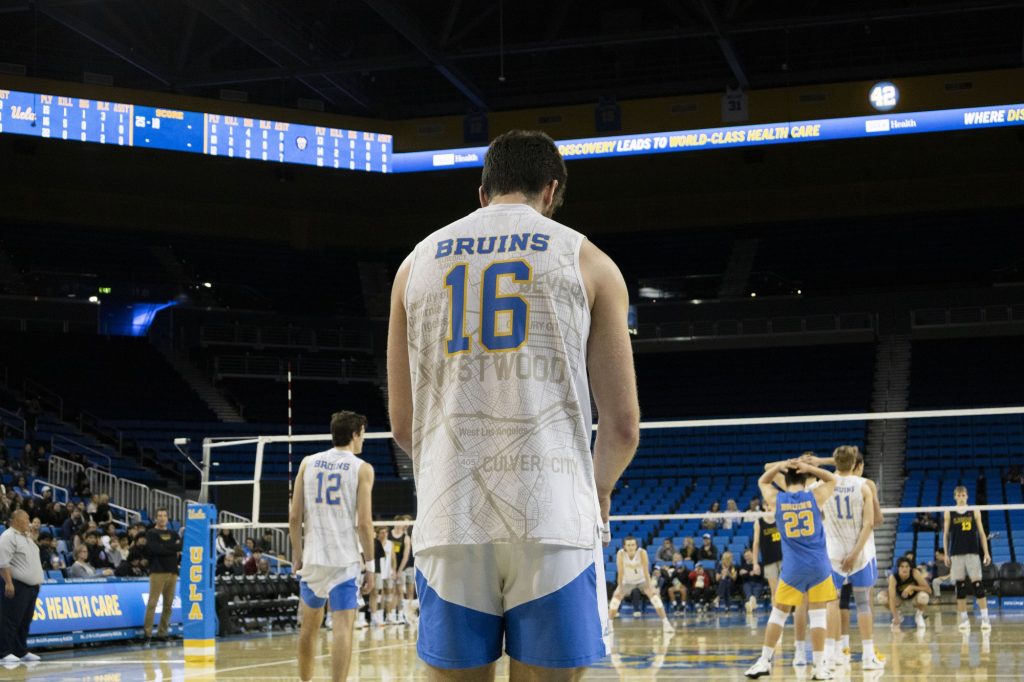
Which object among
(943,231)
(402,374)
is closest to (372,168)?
(943,231)

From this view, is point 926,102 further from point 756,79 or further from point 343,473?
point 343,473

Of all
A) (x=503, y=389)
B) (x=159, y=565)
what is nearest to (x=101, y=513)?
(x=159, y=565)

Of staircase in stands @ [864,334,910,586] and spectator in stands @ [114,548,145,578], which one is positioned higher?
staircase in stands @ [864,334,910,586]

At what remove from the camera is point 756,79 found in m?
25.5

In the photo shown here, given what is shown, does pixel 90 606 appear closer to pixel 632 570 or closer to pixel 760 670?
pixel 632 570

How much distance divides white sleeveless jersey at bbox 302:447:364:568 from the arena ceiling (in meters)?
14.3

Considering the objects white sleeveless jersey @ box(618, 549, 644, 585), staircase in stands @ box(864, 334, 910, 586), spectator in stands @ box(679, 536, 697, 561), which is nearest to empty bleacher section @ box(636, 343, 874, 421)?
staircase in stands @ box(864, 334, 910, 586)

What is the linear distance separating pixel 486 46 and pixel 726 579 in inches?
431

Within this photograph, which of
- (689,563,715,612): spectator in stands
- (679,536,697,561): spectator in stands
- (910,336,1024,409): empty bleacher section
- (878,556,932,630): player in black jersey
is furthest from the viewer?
(910,336,1024,409): empty bleacher section

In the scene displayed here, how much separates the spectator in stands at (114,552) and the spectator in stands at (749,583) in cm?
1034

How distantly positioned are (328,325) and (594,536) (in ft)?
95.9

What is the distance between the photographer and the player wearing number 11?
386 inches

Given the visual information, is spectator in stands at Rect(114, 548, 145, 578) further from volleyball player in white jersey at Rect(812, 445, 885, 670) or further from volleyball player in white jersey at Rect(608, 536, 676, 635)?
volleyball player in white jersey at Rect(812, 445, 885, 670)

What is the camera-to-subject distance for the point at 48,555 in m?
16.6
